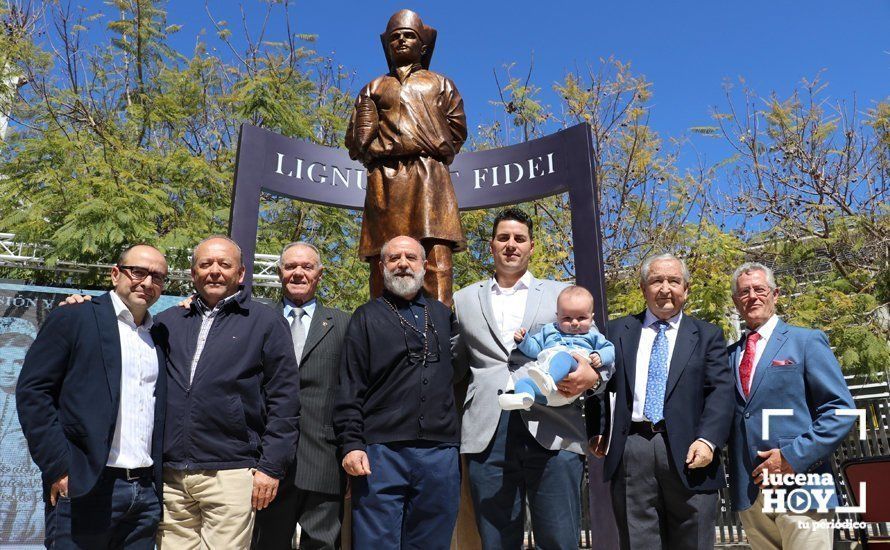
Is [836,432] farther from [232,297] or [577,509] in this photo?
[232,297]

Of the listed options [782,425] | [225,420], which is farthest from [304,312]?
[782,425]

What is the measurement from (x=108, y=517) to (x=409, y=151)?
2909 millimetres

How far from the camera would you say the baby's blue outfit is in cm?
307

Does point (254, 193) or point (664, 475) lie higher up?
point (254, 193)

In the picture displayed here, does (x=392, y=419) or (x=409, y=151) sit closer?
(x=392, y=419)

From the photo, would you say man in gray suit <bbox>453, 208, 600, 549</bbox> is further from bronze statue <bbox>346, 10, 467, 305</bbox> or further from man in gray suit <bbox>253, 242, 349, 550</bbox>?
bronze statue <bbox>346, 10, 467, 305</bbox>

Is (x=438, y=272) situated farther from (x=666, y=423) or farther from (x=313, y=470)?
(x=666, y=423)

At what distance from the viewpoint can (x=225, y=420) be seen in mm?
3096

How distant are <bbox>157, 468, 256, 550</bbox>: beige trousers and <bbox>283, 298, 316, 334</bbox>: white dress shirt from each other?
0.88 metres

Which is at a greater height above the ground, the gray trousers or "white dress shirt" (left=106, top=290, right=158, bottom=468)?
"white dress shirt" (left=106, top=290, right=158, bottom=468)

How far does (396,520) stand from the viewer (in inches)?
121

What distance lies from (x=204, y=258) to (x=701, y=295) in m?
8.17

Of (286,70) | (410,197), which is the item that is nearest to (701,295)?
(410,197)

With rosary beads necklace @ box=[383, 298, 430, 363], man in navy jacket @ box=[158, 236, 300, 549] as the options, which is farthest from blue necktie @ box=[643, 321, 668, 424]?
man in navy jacket @ box=[158, 236, 300, 549]
